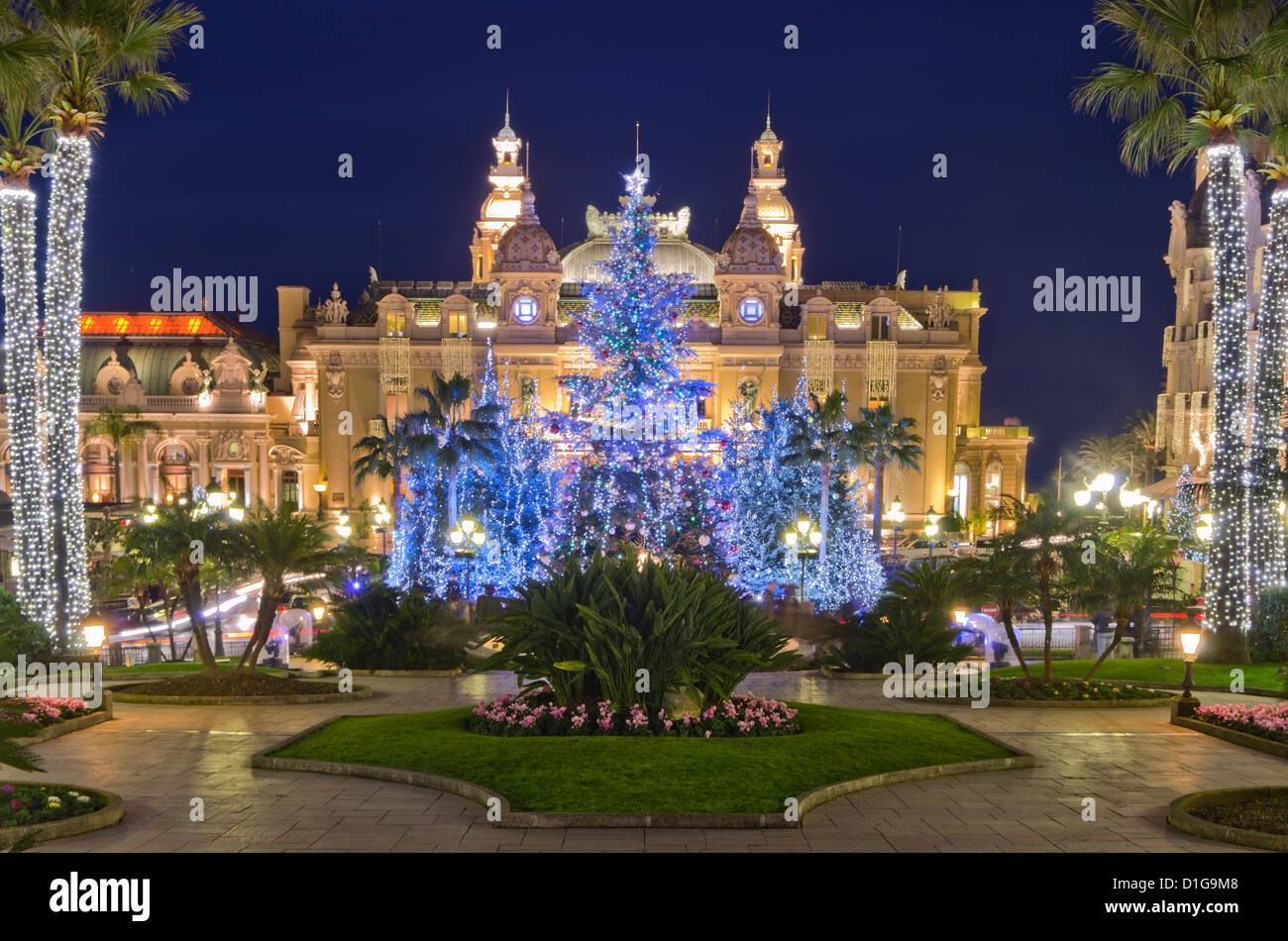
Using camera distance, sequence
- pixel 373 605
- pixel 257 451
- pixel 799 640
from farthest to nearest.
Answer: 1. pixel 257 451
2. pixel 799 640
3. pixel 373 605

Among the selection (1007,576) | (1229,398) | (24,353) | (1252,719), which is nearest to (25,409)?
(24,353)

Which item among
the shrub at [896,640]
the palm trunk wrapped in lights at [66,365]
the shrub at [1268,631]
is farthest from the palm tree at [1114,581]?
the palm trunk wrapped in lights at [66,365]

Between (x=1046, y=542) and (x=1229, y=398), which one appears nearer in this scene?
(x=1046, y=542)

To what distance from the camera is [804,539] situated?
38.7m

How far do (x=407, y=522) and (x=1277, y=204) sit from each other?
2827 cm

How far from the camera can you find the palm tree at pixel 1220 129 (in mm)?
26047

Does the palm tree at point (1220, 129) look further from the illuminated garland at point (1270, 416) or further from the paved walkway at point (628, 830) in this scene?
the paved walkway at point (628, 830)

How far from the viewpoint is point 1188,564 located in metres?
37.8

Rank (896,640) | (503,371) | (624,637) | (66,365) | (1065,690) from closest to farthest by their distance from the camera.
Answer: (624,637) < (1065,690) < (896,640) < (66,365) < (503,371)

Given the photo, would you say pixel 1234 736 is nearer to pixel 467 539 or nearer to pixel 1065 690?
pixel 1065 690

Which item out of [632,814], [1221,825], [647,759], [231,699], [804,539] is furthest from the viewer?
[804,539]

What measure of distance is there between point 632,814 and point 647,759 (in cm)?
211
